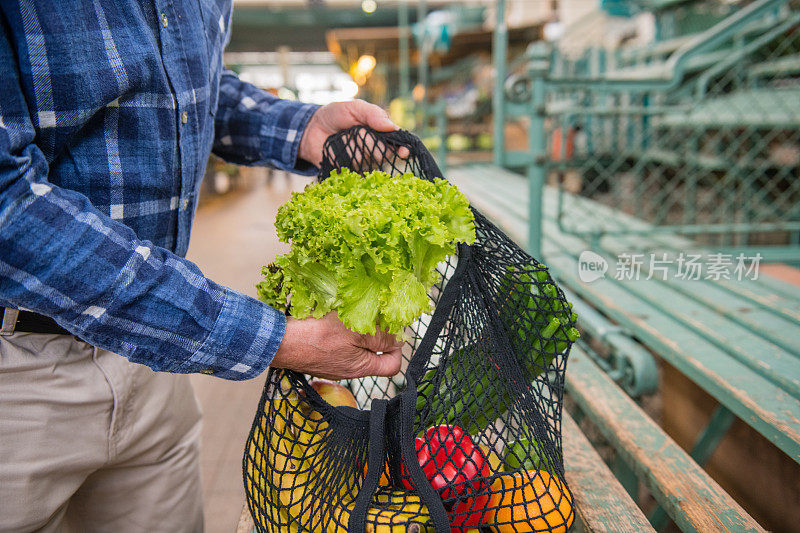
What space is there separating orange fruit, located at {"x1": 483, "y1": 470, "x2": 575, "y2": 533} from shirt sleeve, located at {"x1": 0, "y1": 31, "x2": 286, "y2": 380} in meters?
0.47

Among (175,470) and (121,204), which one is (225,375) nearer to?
(121,204)

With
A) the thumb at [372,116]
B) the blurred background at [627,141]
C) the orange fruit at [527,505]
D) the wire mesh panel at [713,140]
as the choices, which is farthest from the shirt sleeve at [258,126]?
the wire mesh panel at [713,140]

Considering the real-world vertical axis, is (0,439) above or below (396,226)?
below

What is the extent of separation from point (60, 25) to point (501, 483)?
3.50ft

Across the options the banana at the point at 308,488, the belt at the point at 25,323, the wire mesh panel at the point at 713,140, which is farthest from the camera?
the wire mesh panel at the point at 713,140

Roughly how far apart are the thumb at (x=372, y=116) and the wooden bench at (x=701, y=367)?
0.97 m

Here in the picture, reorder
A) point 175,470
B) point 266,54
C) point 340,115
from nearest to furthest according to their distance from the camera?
point 340,115 → point 175,470 → point 266,54

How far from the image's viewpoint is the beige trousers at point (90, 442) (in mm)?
1061

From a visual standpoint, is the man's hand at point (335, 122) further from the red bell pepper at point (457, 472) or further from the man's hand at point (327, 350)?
the red bell pepper at point (457, 472)

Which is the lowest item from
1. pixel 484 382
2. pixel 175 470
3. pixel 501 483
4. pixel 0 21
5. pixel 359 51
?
pixel 175 470

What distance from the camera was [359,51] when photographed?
44.4ft

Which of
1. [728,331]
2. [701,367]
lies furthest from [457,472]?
[728,331]

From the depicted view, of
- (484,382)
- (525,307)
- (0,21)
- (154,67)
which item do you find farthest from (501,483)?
(0,21)

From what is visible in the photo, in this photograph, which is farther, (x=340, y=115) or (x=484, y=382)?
(x=340, y=115)
